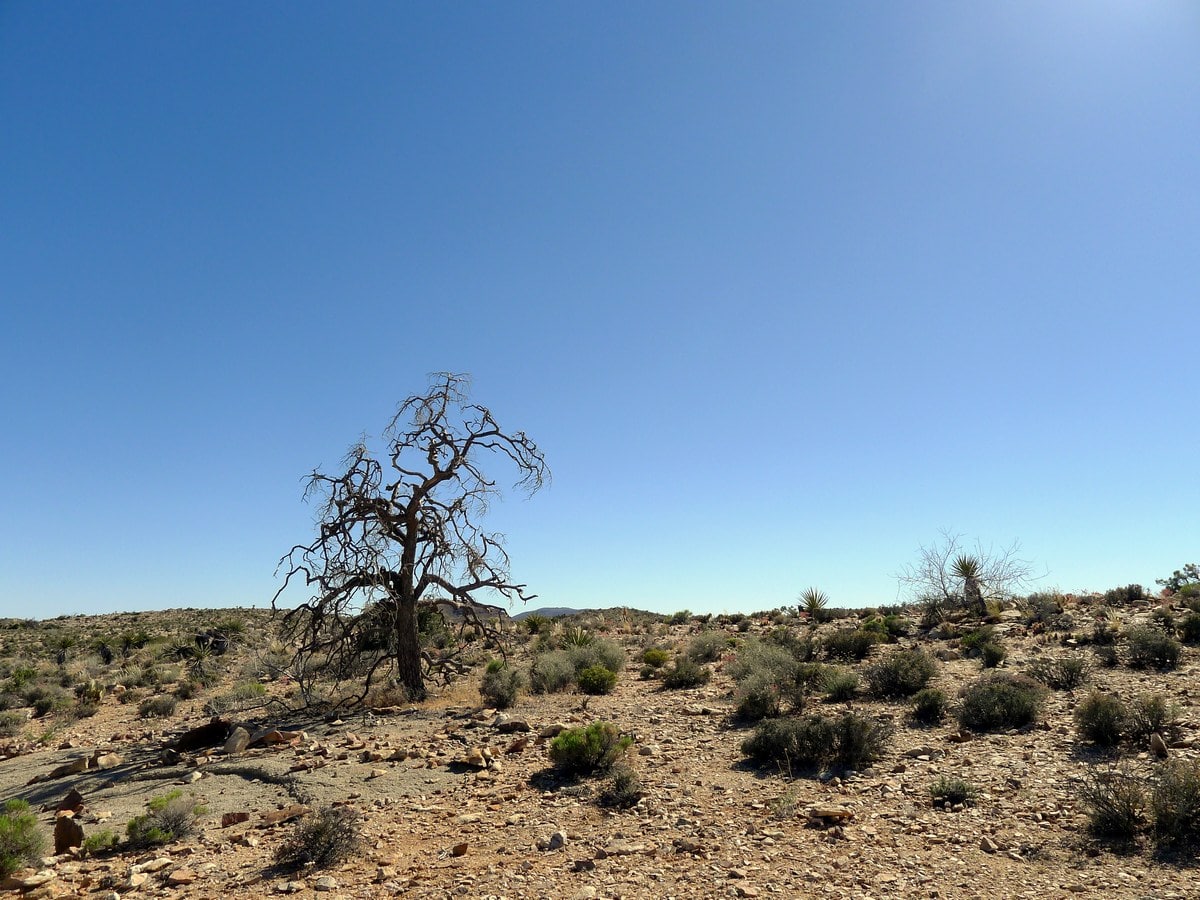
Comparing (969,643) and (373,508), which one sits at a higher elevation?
(373,508)

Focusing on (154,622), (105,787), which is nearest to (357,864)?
(105,787)

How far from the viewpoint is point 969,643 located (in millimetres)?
17812

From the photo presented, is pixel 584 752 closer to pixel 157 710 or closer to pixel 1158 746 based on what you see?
pixel 1158 746

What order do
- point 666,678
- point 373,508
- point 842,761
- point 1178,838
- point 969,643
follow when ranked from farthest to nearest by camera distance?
point 969,643
point 666,678
point 373,508
point 842,761
point 1178,838

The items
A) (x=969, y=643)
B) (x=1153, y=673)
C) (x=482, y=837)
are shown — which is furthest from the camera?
(x=969, y=643)

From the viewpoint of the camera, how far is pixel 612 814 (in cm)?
841

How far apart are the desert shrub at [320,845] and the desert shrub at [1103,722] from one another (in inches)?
384

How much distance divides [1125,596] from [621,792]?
75.6 ft

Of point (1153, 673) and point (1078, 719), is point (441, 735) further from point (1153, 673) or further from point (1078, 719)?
point (1153, 673)

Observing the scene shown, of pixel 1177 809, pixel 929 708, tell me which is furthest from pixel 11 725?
pixel 1177 809

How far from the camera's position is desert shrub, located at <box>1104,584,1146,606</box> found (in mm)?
22984

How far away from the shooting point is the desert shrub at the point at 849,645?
1816cm

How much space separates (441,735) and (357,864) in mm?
5101

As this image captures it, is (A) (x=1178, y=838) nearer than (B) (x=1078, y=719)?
Yes
